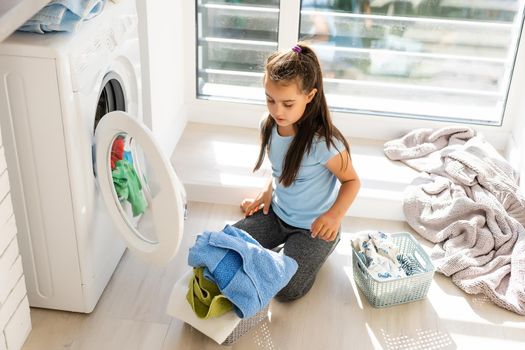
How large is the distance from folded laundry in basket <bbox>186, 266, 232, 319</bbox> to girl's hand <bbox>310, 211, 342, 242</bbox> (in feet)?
1.11

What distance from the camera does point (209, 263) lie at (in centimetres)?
182

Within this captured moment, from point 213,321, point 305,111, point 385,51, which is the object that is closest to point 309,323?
point 213,321

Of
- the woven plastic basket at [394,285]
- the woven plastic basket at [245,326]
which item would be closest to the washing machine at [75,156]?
the woven plastic basket at [245,326]

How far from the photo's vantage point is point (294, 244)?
6.84 ft

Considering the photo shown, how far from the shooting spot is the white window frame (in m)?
2.65

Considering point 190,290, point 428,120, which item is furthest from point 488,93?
point 190,290

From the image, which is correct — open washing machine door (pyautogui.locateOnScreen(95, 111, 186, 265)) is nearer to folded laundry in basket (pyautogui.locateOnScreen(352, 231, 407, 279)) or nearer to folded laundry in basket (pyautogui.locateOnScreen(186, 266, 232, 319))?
folded laundry in basket (pyautogui.locateOnScreen(186, 266, 232, 319))

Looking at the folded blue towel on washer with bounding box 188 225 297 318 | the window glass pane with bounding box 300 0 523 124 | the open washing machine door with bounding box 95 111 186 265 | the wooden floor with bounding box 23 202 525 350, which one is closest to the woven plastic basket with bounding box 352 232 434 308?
the wooden floor with bounding box 23 202 525 350

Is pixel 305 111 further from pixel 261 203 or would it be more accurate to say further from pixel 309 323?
pixel 309 323

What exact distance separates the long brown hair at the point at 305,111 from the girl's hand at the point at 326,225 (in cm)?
14

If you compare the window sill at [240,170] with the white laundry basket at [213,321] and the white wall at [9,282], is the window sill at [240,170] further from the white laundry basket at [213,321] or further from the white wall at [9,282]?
the white wall at [9,282]

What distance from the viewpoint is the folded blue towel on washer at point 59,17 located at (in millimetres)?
1627

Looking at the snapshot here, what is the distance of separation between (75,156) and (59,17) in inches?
12.9

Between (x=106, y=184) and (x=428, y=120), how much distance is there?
4.67 feet
